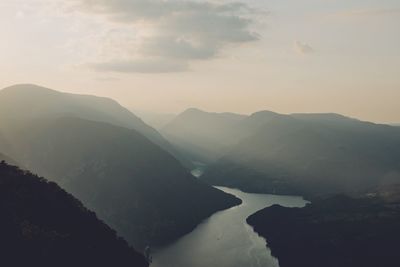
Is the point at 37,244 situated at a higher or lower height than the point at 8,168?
lower

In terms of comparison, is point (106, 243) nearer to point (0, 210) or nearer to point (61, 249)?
point (61, 249)

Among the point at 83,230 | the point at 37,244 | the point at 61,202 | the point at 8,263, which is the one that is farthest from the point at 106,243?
the point at 8,263

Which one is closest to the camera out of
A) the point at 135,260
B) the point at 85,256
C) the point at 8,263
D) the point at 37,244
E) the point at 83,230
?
the point at 8,263

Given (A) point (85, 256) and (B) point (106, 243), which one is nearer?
(A) point (85, 256)

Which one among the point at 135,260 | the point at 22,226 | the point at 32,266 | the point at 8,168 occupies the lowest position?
the point at 135,260

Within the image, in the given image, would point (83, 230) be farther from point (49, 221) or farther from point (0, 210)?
point (0, 210)

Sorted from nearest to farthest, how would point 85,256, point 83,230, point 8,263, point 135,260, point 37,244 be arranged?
point 8,263 < point 37,244 < point 85,256 < point 83,230 < point 135,260
